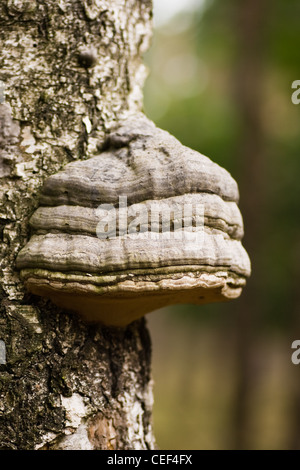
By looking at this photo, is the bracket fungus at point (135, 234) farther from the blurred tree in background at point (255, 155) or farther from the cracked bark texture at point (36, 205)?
the blurred tree in background at point (255, 155)

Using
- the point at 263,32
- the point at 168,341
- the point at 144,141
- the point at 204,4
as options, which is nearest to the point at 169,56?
the point at 204,4

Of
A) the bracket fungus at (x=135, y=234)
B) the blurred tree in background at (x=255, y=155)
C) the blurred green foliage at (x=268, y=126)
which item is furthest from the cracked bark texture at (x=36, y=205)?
the blurred green foliage at (x=268, y=126)

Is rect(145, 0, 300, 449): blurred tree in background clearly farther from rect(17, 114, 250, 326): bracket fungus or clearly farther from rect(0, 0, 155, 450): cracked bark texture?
rect(17, 114, 250, 326): bracket fungus

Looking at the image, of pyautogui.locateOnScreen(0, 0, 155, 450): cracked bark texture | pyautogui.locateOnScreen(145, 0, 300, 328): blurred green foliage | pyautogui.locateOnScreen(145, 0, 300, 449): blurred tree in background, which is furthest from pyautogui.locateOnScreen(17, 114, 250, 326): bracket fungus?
pyautogui.locateOnScreen(145, 0, 300, 328): blurred green foliage

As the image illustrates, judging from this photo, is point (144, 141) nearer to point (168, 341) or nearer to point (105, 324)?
point (105, 324)

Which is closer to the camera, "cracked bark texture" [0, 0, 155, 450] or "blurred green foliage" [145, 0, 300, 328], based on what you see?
"cracked bark texture" [0, 0, 155, 450]

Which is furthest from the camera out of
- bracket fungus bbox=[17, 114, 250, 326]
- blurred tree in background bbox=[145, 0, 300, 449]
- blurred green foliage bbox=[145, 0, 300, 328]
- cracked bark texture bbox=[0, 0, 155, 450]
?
blurred green foliage bbox=[145, 0, 300, 328]
